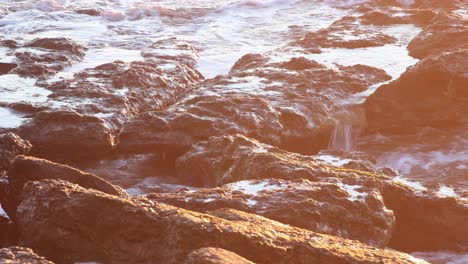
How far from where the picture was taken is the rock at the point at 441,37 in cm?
1422

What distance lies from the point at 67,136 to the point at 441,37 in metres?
8.95

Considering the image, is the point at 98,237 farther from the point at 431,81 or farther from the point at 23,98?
the point at 431,81

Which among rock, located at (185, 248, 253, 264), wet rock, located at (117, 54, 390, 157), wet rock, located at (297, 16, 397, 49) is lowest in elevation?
wet rock, located at (297, 16, 397, 49)

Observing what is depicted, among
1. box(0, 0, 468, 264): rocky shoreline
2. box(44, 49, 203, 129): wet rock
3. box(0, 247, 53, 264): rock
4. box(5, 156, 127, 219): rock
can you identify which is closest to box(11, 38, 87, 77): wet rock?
box(0, 0, 468, 264): rocky shoreline

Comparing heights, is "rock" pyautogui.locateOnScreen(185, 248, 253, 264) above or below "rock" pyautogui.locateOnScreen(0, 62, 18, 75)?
above

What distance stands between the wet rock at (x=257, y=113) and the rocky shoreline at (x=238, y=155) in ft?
0.09

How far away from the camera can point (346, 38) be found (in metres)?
15.9

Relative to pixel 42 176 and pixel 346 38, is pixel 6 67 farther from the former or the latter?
pixel 42 176

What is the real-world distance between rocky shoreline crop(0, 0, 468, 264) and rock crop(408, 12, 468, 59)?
0.15ft

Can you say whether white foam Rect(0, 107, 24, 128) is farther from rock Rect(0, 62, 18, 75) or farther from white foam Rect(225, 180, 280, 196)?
white foam Rect(225, 180, 280, 196)

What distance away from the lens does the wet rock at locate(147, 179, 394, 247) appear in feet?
20.6

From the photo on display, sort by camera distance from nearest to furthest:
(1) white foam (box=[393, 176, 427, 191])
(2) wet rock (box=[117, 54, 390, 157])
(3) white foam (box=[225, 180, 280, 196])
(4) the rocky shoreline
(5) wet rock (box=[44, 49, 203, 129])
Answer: (4) the rocky shoreline → (3) white foam (box=[225, 180, 280, 196]) → (1) white foam (box=[393, 176, 427, 191]) → (2) wet rock (box=[117, 54, 390, 157]) → (5) wet rock (box=[44, 49, 203, 129])

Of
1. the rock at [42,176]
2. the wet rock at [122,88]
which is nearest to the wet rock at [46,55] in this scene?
the wet rock at [122,88]

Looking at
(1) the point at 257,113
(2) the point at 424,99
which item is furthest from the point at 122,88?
(2) the point at 424,99
